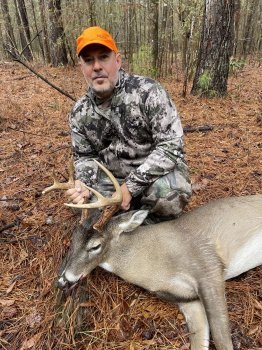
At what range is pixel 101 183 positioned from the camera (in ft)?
12.4

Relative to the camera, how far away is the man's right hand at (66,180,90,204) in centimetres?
309

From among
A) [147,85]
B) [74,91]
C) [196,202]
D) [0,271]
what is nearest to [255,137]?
[196,202]

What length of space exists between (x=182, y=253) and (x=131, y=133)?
3.97 feet

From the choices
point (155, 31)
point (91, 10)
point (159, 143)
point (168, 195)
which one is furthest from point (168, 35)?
point (168, 195)

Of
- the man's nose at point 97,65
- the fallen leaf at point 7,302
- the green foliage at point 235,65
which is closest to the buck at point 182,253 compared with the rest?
the fallen leaf at point 7,302

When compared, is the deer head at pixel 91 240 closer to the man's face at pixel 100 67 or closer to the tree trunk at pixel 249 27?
the man's face at pixel 100 67

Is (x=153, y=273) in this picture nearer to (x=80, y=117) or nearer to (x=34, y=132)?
(x=80, y=117)

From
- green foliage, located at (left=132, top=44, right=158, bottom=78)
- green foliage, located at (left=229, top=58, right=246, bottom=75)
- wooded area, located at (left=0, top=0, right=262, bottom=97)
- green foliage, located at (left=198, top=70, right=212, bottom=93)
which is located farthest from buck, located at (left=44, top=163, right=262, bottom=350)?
green foliage, located at (left=132, top=44, right=158, bottom=78)

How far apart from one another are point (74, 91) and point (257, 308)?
7.01 meters

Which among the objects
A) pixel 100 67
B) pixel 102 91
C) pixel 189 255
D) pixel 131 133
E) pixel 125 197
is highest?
pixel 100 67

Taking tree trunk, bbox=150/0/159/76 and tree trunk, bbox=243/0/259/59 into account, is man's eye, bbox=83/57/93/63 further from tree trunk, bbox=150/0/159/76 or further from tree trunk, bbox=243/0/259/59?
tree trunk, bbox=243/0/259/59

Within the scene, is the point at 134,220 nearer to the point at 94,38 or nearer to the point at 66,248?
the point at 66,248

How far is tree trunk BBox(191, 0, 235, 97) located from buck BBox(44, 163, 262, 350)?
4100 millimetres

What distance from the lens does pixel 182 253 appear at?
115 inches
